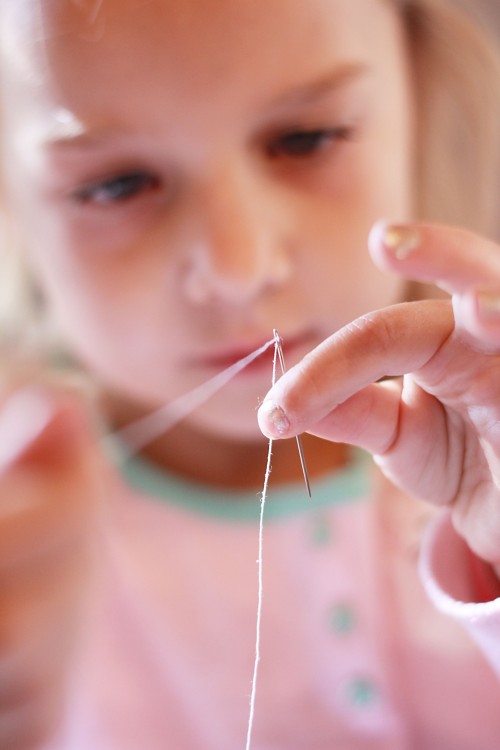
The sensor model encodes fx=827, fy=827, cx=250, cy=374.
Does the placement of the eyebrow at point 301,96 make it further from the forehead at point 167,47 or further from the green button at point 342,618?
the green button at point 342,618

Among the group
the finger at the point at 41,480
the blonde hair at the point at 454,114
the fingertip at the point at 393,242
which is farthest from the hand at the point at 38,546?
the blonde hair at the point at 454,114

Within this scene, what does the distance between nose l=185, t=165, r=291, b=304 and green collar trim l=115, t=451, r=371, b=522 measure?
0.72 ft

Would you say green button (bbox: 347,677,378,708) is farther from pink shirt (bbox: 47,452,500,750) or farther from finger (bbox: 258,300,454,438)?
finger (bbox: 258,300,454,438)

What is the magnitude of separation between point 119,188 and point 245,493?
351 mm

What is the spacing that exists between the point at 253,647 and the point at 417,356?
459mm

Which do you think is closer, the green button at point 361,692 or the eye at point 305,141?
the eye at point 305,141

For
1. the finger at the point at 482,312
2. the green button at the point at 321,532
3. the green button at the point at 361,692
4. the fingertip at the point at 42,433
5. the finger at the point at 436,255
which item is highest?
the finger at the point at 436,255

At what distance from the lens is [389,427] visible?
426mm

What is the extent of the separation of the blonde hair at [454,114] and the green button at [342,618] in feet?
1.20

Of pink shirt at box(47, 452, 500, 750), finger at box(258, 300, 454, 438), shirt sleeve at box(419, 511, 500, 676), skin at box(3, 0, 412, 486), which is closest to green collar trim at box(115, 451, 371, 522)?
pink shirt at box(47, 452, 500, 750)

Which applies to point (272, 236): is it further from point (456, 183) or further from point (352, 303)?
point (456, 183)

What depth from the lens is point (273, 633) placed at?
777mm

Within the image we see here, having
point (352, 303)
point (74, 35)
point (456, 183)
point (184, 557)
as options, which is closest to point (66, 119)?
point (74, 35)

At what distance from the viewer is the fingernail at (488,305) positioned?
1.17 feet
